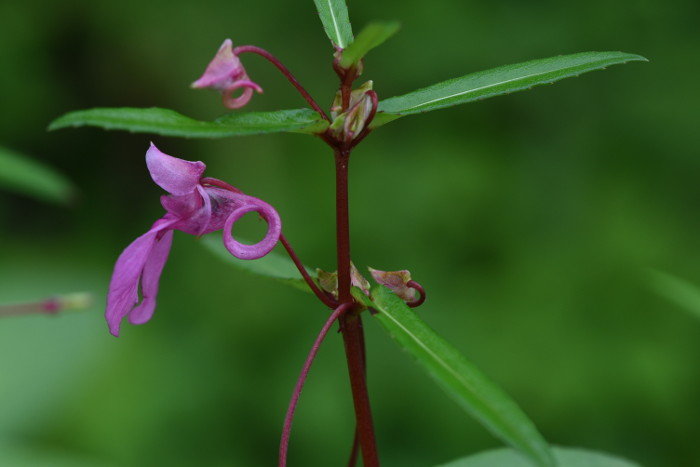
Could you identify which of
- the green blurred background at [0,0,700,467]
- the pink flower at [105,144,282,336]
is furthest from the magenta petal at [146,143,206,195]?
the green blurred background at [0,0,700,467]

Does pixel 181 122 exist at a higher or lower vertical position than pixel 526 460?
higher

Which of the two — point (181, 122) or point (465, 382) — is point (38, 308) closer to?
point (181, 122)

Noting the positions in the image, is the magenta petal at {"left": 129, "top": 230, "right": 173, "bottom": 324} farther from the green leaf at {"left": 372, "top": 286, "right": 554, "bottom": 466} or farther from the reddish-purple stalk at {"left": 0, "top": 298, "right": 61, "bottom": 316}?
the reddish-purple stalk at {"left": 0, "top": 298, "right": 61, "bottom": 316}

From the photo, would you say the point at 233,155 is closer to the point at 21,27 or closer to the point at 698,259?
the point at 21,27

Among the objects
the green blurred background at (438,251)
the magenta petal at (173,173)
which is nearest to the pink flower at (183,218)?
the magenta petal at (173,173)

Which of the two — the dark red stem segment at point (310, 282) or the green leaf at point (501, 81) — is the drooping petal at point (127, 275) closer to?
the dark red stem segment at point (310, 282)

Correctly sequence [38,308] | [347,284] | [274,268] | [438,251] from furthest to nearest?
[438,251] → [38,308] → [274,268] → [347,284]

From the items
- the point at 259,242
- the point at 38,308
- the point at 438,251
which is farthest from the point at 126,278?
the point at 438,251
